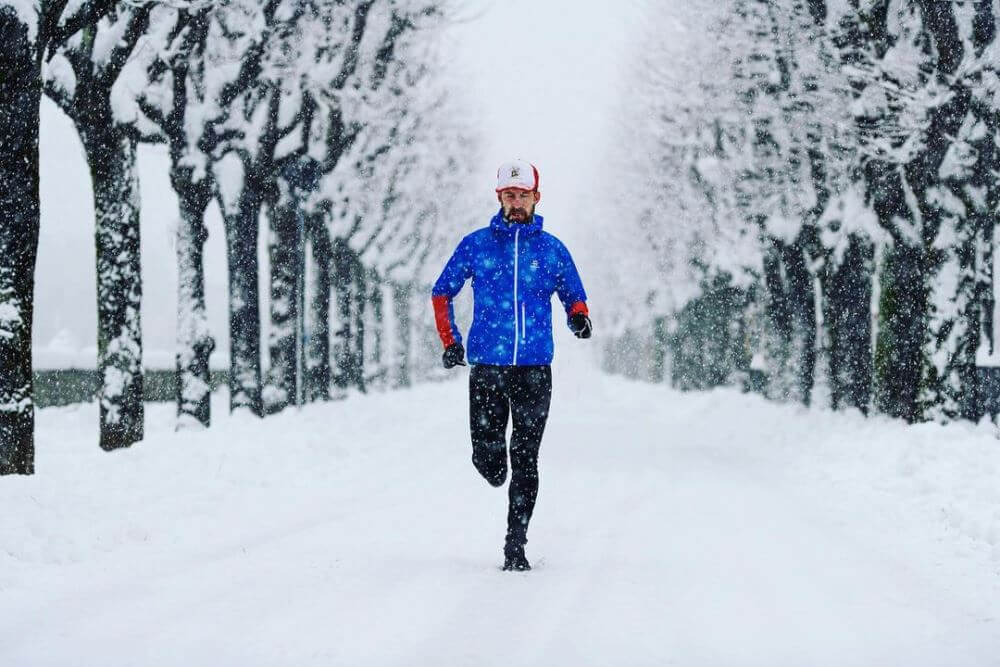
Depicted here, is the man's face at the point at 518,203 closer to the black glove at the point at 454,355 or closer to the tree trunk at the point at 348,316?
the black glove at the point at 454,355

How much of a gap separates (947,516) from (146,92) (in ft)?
36.1

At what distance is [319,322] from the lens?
25.4m

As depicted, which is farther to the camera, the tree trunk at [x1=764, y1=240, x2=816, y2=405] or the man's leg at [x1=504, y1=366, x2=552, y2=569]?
the tree trunk at [x1=764, y1=240, x2=816, y2=405]

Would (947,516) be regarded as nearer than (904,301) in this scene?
Yes

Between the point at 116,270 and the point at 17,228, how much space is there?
387cm

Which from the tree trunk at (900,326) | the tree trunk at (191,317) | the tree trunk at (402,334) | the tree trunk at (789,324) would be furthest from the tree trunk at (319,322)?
the tree trunk at (402,334)

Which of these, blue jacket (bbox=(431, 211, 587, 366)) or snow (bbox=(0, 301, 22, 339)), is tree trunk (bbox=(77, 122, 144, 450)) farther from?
blue jacket (bbox=(431, 211, 587, 366))

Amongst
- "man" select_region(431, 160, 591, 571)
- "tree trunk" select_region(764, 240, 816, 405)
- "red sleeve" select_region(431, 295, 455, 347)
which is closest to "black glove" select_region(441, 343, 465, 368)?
"man" select_region(431, 160, 591, 571)

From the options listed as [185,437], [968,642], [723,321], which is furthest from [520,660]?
[723,321]

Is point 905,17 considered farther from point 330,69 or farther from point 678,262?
point 678,262

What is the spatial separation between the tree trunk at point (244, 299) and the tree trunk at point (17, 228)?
8.90 m

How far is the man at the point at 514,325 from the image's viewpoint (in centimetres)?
588

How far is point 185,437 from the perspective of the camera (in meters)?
12.8

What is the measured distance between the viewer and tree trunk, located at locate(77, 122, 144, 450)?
40.7ft
